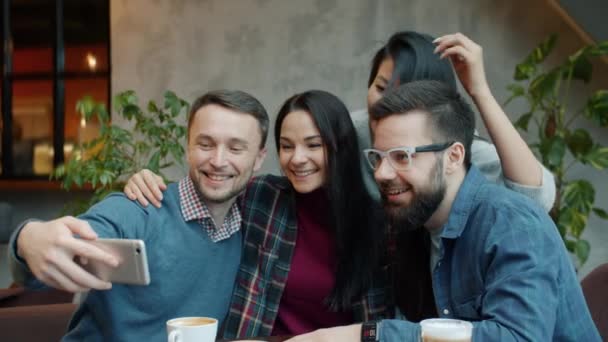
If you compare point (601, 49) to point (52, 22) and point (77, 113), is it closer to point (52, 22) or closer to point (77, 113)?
point (77, 113)

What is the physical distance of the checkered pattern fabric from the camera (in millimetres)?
1854

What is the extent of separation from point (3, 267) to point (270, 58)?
306cm

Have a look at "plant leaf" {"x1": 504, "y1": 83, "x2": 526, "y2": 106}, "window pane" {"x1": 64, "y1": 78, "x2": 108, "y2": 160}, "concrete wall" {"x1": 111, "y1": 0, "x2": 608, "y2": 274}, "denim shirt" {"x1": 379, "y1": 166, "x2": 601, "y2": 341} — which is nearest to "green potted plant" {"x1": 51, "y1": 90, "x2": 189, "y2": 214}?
"concrete wall" {"x1": 111, "y1": 0, "x2": 608, "y2": 274}

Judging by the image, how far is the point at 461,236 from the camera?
1510 millimetres

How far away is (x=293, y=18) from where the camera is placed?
449cm

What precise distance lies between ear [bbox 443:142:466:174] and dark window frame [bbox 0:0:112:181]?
13.4ft

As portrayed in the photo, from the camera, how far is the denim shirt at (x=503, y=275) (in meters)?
1.31

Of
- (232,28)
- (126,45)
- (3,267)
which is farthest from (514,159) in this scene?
(3,267)

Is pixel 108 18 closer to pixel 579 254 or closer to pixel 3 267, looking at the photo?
pixel 3 267

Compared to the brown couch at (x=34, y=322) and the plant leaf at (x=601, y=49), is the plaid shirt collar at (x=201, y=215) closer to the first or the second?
the brown couch at (x=34, y=322)

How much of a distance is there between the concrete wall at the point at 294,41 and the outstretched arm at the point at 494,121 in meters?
2.19

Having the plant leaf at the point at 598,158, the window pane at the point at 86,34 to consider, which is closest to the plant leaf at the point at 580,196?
the plant leaf at the point at 598,158

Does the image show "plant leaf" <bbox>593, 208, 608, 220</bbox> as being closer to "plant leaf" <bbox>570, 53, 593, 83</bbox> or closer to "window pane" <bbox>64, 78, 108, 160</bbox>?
"plant leaf" <bbox>570, 53, 593, 83</bbox>

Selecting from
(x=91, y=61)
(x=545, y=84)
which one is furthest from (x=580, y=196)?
(x=91, y=61)
